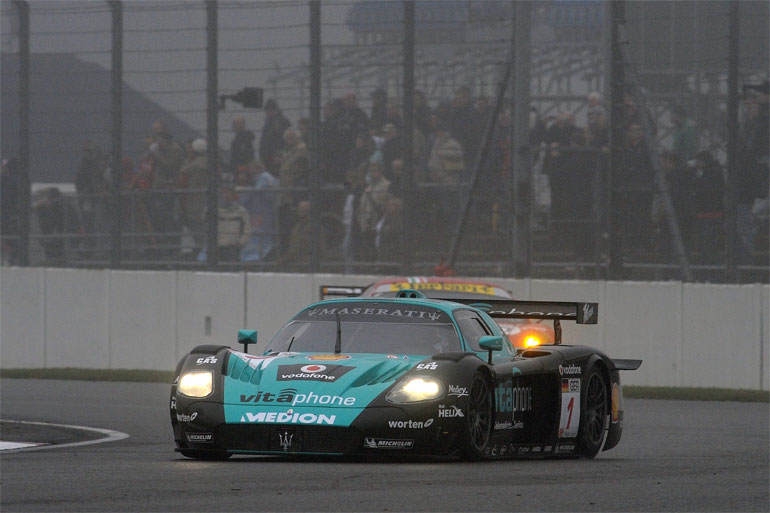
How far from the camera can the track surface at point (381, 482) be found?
253 inches

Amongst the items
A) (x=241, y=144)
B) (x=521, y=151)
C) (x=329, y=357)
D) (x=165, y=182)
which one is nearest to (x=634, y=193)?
(x=521, y=151)

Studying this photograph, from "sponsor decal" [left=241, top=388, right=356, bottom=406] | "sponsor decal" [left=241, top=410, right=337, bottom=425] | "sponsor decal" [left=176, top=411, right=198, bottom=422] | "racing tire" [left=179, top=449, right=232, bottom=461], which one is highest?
"sponsor decal" [left=241, top=388, right=356, bottom=406]

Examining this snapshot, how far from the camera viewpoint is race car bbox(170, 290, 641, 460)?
26.6 ft

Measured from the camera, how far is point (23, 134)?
22.1m

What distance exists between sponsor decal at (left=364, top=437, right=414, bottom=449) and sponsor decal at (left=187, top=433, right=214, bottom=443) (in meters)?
0.83

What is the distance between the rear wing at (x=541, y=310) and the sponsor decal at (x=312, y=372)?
6.50 feet

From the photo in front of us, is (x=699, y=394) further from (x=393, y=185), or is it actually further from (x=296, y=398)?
(x=296, y=398)

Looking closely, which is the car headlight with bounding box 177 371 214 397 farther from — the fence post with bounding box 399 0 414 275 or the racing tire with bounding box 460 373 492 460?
the fence post with bounding box 399 0 414 275

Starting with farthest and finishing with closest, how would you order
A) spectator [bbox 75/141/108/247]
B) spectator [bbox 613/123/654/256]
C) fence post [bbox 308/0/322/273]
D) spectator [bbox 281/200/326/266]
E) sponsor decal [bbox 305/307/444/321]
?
spectator [bbox 75/141/108/247]
spectator [bbox 281/200/326/266]
fence post [bbox 308/0/322/273]
spectator [bbox 613/123/654/256]
sponsor decal [bbox 305/307/444/321]

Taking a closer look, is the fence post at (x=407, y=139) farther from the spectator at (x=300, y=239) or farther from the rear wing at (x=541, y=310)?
the rear wing at (x=541, y=310)

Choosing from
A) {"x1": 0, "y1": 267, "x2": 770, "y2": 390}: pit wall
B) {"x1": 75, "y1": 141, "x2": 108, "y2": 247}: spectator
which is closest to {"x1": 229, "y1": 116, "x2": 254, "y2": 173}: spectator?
{"x1": 0, "y1": 267, "x2": 770, "y2": 390}: pit wall

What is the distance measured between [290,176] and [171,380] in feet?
10.5

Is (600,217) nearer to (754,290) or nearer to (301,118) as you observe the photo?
(754,290)

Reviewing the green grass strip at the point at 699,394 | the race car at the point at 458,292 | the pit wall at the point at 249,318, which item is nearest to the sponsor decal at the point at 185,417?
the race car at the point at 458,292
